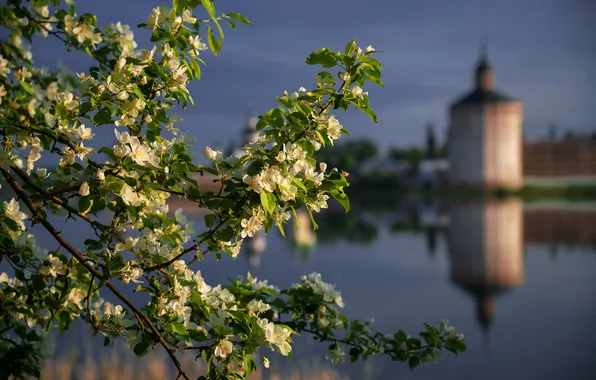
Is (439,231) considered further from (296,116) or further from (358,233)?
(296,116)

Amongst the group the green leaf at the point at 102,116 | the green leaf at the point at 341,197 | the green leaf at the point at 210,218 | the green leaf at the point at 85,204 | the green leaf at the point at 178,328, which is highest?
the green leaf at the point at 102,116

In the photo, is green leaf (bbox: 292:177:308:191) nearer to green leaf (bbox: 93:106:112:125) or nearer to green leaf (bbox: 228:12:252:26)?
green leaf (bbox: 228:12:252:26)

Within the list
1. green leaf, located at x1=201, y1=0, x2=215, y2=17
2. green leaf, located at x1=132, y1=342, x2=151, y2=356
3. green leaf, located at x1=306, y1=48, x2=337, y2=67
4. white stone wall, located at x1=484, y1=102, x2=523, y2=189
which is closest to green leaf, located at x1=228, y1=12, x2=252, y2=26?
green leaf, located at x1=201, y1=0, x2=215, y2=17

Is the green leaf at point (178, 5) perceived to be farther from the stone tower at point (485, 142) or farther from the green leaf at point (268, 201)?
the stone tower at point (485, 142)

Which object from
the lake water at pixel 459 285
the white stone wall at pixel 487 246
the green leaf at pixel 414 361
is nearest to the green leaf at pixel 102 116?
the lake water at pixel 459 285

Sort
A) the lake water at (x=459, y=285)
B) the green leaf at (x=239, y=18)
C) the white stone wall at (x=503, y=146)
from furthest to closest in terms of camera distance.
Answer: the white stone wall at (x=503, y=146), the lake water at (x=459, y=285), the green leaf at (x=239, y=18)

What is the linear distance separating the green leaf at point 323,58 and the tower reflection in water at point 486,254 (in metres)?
13.6

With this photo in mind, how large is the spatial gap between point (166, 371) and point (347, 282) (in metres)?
16.9

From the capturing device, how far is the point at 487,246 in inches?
1383

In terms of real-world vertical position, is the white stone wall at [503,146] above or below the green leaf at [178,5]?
above

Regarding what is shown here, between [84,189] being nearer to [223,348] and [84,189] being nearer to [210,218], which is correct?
[210,218]

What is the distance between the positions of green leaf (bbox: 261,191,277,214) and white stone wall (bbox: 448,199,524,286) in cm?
2339

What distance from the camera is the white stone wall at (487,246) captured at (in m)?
26.2

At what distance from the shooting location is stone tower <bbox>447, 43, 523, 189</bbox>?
6084cm
